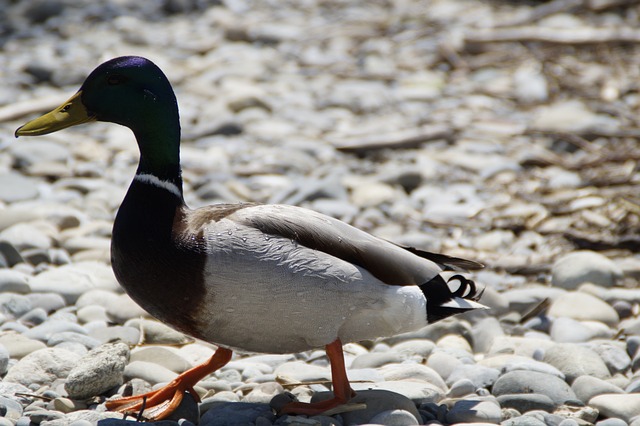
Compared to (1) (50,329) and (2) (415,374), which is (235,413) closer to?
(2) (415,374)

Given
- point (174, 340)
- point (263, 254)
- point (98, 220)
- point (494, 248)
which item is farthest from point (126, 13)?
point (263, 254)

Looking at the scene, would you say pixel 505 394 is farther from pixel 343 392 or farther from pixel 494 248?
pixel 494 248

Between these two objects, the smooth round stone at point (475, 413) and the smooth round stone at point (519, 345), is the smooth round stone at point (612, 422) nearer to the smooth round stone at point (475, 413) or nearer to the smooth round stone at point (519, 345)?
the smooth round stone at point (475, 413)

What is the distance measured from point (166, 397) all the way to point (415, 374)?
0.98 metres

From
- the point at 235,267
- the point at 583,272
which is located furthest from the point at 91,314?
the point at 583,272

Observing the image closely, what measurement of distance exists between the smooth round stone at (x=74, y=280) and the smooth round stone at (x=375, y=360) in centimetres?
132

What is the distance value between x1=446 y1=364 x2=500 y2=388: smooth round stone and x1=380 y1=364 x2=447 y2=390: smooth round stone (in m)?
0.07

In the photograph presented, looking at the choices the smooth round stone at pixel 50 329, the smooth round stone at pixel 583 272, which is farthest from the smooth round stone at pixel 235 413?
the smooth round stone at pixel 583 272

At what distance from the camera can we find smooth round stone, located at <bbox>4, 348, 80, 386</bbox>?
3.48 metres

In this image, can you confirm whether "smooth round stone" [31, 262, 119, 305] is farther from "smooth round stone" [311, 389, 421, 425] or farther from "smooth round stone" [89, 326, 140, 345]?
"smooth round stone" [311, 389, 421, 425]

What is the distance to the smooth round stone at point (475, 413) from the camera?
10.9 feet

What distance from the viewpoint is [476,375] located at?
3729mm

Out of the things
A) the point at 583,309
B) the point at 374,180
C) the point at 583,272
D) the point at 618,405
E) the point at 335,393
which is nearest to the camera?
the point at 335,393

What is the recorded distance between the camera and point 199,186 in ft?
20.4
